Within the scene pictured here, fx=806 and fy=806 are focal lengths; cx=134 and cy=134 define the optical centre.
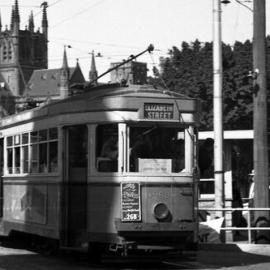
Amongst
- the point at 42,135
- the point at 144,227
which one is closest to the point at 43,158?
the point at 42,135

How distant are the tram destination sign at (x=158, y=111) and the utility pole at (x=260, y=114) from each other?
197 inches

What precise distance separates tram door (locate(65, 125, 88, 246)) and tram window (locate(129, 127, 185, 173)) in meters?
0.93

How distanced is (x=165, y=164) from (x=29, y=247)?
5105mm

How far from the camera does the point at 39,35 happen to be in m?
182

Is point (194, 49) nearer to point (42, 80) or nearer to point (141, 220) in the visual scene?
point (141, 220)

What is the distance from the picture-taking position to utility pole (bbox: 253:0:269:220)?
59.0ft

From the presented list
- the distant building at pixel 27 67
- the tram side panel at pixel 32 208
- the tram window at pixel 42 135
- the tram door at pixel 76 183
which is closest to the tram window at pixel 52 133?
the tram window at pixel 42 135

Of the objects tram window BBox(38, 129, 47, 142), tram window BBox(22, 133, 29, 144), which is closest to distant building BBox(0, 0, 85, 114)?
tram window BBox(22, 133, 29, 144)

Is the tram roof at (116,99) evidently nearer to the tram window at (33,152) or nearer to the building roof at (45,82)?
the tram window at (33,152)

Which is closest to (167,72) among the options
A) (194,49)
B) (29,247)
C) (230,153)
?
(194,49)

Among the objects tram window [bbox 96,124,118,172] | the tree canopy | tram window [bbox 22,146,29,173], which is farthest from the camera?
the tree canopy

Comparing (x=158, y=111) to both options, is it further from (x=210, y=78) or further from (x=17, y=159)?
(x=210, y=78)

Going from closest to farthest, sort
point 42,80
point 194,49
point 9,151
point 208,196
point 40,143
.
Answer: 1. point 40,143
2. point 9,151
3. point 208,196
4. point 194,49
5. point 42,80

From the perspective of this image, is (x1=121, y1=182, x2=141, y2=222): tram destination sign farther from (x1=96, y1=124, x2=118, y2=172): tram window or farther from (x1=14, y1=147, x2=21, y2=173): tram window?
(x1=14, y1=147, x2=21, y2=173): tram window
